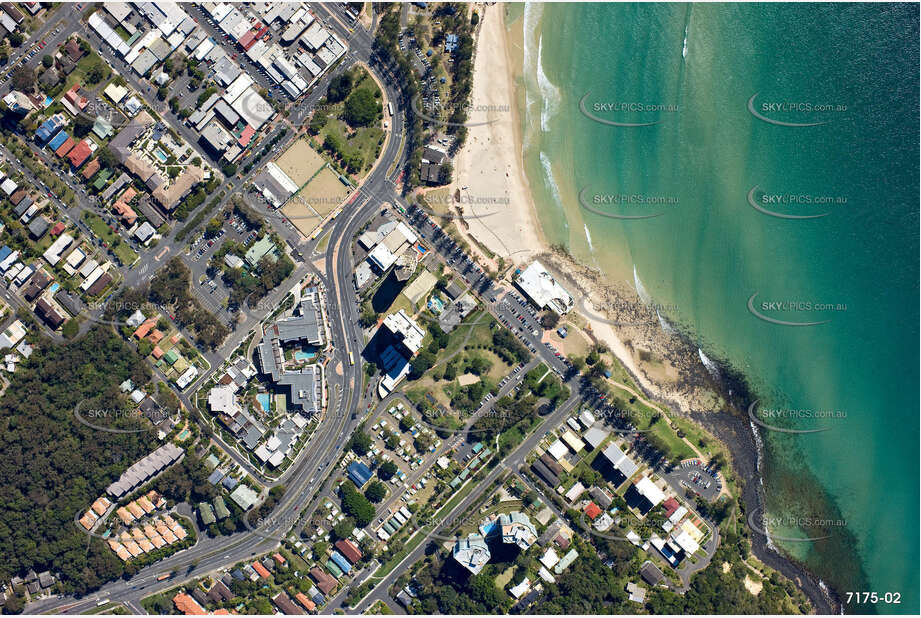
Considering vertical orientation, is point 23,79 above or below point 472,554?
above

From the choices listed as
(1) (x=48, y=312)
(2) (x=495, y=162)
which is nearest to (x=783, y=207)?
(2) (x=495, y=162)

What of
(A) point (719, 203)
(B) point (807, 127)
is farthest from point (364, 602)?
(B) point (807, 127)

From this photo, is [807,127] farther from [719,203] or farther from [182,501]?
[182,501]

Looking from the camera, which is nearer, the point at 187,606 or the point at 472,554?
the point at 472,554
